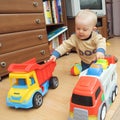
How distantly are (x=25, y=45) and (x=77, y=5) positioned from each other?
80cm

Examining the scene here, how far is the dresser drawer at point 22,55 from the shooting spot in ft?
4.19

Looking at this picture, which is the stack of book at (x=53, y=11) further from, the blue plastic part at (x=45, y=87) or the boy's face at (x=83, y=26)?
the blue plastic part at (x=45, y=87)

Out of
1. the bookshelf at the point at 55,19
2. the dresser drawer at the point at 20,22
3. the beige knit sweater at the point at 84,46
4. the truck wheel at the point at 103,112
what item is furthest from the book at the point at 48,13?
the truck wheel at the point at 103,112

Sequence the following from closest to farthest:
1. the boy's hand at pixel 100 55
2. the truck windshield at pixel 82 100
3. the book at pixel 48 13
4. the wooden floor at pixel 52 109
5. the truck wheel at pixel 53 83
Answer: the truck windshield at pixel 82 100 → the wooden floor at pixel 52 109 → the boy's hand at pixel 100 55 → the truck wheel at pixel 53 83 → the book at pixel 48 13

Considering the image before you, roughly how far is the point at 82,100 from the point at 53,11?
134cm

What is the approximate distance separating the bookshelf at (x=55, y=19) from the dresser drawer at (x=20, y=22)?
0.26 meters

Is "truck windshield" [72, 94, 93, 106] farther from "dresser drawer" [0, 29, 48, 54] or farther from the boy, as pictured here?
"dresser drawer" [0, 29, 48, 54]

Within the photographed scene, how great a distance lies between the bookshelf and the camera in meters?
1.80

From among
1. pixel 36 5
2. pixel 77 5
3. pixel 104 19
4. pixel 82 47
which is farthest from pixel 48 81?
pixel 104 19

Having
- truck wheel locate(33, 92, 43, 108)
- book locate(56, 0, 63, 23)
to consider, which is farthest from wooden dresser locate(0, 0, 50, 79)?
truck wheel locate(33, 92, 43, 108)

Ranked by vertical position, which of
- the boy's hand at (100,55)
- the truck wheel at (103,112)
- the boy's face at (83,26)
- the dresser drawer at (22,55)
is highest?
the boy's face at (83,26)

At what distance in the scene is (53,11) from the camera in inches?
72.2

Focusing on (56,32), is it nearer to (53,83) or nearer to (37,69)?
(53,83)

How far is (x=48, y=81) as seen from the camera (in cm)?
102
